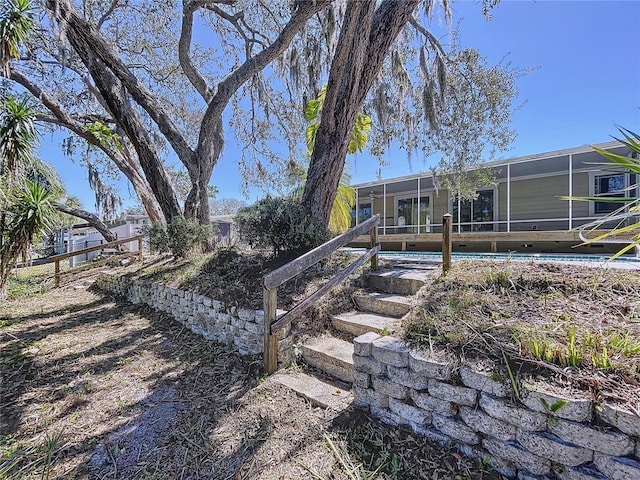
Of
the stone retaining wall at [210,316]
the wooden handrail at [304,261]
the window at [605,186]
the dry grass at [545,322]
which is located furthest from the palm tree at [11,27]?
the window at [605,186]

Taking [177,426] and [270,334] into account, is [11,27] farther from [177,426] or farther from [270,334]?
[177,426]

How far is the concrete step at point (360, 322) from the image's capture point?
2.96 meters

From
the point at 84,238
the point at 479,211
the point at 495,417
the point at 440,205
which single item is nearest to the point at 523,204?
the point at 479,211

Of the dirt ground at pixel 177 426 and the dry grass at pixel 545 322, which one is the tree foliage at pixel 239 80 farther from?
the dirt ground at pixel 177 426

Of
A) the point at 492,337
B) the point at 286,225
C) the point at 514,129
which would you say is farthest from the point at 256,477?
the point at 514,129

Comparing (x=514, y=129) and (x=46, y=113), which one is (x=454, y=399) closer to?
(x=514, y=129)

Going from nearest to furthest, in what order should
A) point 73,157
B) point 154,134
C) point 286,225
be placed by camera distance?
point 286,225
point 154,134
point 73,157

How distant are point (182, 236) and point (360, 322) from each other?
4.07m

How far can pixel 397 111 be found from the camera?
7145 mm

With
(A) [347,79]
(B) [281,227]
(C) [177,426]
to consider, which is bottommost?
(C) [177,426]

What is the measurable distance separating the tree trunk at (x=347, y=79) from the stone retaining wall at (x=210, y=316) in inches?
71.3

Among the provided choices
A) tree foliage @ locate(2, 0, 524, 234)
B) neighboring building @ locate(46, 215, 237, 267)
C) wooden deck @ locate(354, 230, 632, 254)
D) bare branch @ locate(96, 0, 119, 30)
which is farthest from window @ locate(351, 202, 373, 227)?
bare branch @ locate(96, 0, 119, 30)

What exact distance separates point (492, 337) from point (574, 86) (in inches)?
414

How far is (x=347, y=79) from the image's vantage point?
4.21 meters
